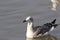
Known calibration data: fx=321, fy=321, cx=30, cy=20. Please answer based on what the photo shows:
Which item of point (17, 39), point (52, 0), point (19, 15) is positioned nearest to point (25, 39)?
point (17, 39)

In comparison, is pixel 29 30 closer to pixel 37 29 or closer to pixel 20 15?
pixel 37 29

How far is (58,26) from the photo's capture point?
12945 mm

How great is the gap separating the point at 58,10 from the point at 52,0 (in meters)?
1.28

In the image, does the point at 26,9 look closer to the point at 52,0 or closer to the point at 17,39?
the point at 52,0

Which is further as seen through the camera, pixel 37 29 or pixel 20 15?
pixel 20 15

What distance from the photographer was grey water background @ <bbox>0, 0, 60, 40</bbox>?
12.4 metres

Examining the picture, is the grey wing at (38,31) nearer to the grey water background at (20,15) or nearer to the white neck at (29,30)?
the white neck at (29,30)

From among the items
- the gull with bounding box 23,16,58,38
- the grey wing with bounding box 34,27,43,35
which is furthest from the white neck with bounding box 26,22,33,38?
the grey wing with bounding box 34,27,43,35

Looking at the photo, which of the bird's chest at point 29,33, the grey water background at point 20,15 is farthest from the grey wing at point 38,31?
the grey water background at point 20,15

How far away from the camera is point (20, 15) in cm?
1392

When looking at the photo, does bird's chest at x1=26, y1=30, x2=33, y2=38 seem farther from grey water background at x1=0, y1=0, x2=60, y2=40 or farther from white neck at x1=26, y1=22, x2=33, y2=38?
grey water background at x1=0, y1=0, x2=60, y2=40

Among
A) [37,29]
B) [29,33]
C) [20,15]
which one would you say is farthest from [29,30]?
[20,15]

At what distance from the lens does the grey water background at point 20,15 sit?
12430 millimetres

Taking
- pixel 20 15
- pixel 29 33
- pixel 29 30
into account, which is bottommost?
pixel 29 33
